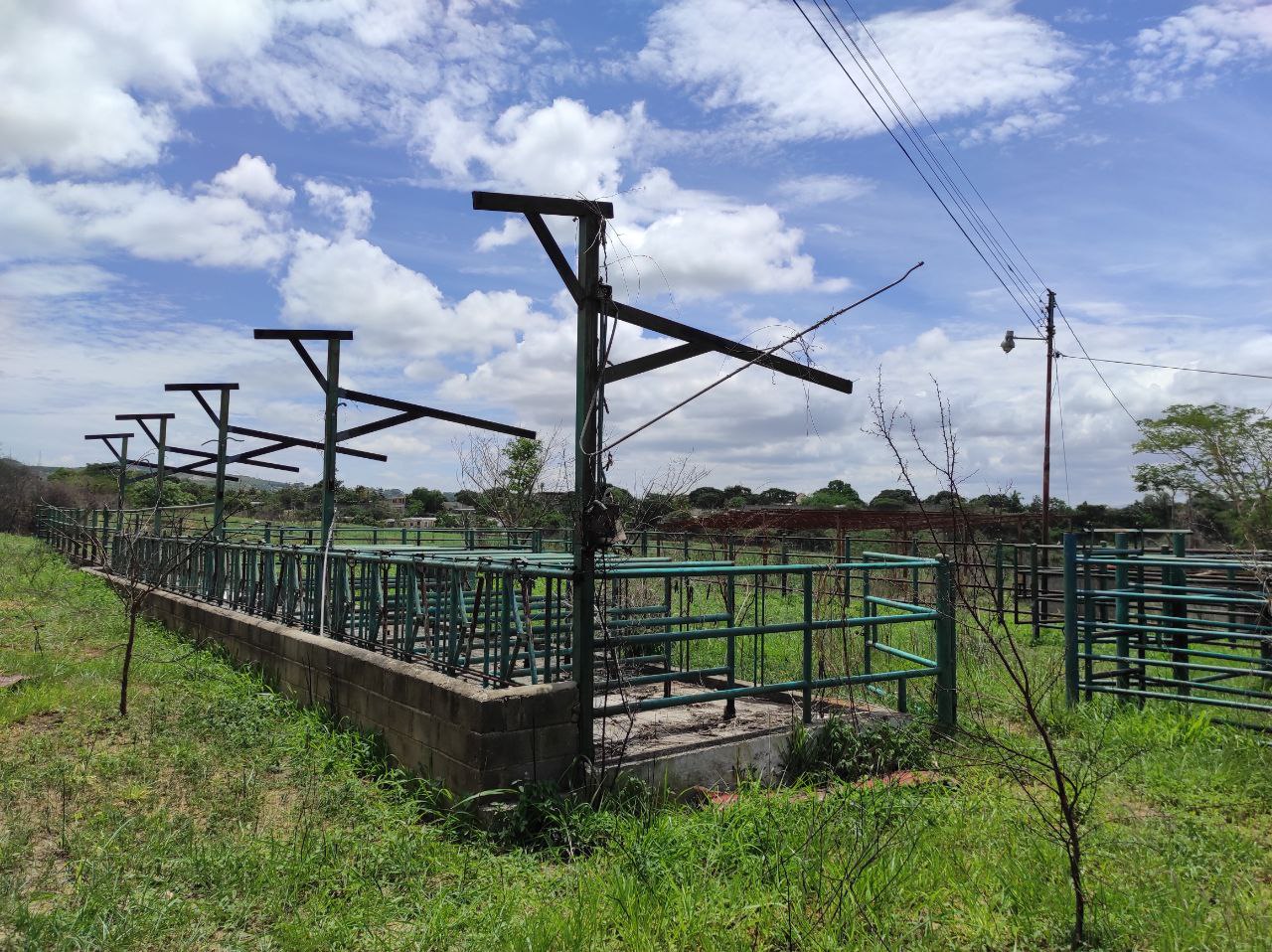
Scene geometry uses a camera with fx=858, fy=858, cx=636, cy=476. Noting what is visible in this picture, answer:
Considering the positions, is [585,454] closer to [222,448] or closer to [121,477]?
[222,448]

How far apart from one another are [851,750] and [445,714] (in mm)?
2862

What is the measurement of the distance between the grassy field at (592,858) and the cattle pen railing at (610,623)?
86 centimetres

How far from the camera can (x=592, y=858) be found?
4.54 metres

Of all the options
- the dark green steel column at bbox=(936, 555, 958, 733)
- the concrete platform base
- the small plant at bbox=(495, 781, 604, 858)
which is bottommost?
the small plant at bbox=(495, 781, 604, 858)

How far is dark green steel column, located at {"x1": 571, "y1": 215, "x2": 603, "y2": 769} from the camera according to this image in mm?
5391

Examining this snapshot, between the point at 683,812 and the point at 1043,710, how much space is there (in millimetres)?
4024

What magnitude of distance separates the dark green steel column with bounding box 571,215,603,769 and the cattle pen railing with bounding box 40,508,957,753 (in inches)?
2.2

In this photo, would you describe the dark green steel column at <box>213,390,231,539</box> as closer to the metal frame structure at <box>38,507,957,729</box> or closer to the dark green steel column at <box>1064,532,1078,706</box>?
the metal frame structure at <box>38,507,957,729</box>

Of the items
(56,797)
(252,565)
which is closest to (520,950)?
(56,797)

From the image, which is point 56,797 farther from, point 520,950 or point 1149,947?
point 1149,947

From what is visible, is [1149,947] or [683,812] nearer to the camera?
[1149,947]

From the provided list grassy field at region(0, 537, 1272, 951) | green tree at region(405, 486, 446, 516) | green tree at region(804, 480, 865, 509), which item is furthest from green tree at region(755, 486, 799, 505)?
grassy field at region(0, 537, 1272, 951)

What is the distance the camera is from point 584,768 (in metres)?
5.33

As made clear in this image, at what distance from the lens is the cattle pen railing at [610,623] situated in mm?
5773
